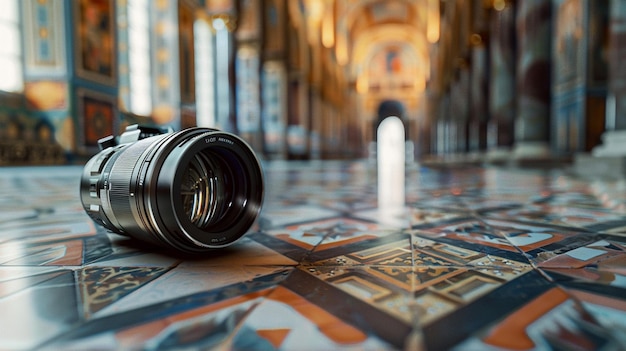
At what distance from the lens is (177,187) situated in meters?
1.10

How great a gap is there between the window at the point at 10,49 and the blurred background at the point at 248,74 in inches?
0.7

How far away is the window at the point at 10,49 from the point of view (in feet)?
19.7

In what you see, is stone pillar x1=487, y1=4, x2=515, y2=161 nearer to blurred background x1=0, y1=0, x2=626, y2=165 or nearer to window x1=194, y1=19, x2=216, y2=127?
blurred background x1=0, y1=0, x2=626, y2=165

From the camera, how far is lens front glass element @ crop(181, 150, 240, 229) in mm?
1293

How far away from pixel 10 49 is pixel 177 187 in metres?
6.94

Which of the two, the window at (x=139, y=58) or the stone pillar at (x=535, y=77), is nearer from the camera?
the stone pillar at (x=535, y=77)

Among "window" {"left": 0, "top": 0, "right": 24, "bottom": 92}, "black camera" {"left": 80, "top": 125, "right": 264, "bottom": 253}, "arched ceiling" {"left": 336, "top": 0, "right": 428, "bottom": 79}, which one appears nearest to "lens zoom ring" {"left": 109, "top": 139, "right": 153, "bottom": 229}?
"black camera" {"left": 80, "top": 125, "right": 264, "bottom": 253}

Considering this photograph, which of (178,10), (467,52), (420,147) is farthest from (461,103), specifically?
(420,147)

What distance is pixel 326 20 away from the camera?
84.4 ft

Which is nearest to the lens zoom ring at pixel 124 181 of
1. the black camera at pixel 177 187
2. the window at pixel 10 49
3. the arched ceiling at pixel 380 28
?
the black camera at pixel 177 187

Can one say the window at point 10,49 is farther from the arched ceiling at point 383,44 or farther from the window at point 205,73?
the arched ceiling at point 383,44

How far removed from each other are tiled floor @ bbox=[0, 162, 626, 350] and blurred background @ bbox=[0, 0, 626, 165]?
3992 millimetres

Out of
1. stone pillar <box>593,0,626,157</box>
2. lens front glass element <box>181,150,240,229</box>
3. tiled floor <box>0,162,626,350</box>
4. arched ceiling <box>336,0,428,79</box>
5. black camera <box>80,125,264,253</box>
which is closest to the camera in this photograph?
tiled floor <box>0,162,626,350</box>

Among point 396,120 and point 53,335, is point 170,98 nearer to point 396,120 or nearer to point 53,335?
point 53,335
